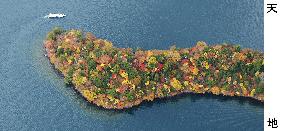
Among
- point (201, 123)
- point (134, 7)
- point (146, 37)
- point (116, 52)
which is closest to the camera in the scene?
point (201, 123)

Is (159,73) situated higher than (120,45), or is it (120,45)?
(120,45)

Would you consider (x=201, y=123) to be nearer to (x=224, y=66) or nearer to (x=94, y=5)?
(x=224, y=66)

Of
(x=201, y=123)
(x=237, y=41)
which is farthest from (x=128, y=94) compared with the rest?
(x=237, y=41)

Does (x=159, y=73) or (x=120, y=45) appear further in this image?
(x=120, y=45)
